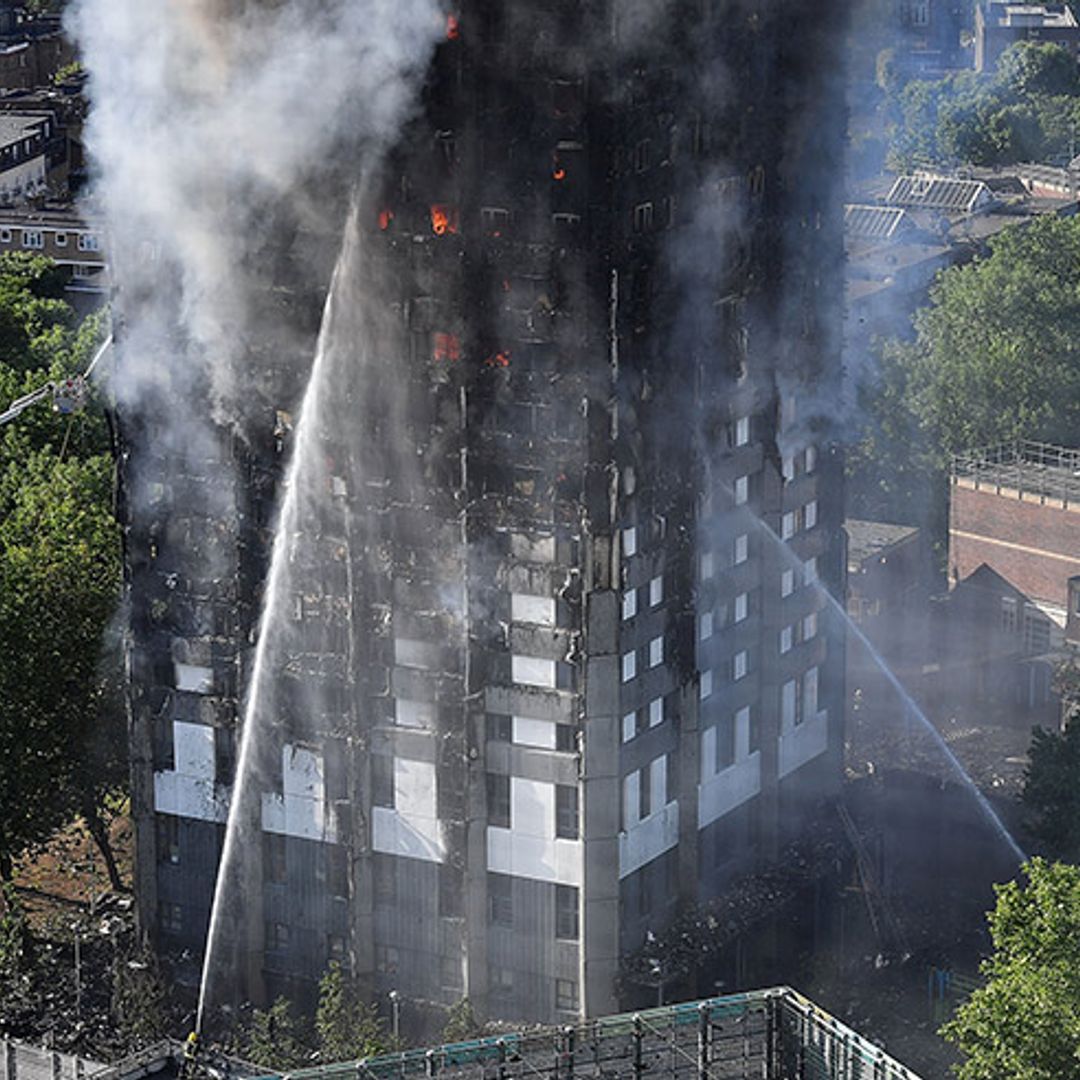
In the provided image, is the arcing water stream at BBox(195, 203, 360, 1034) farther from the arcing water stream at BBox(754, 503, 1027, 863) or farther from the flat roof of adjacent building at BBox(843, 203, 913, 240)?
the flat roof of adjacent building at BBox(843, 203, 913, 240)

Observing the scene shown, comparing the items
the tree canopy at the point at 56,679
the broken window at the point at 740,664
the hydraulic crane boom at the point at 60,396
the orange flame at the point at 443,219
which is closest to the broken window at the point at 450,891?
the broken window at the point at 740,664

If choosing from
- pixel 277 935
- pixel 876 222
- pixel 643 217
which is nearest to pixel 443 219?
pixel 643 217

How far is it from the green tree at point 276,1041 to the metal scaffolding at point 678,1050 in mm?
4895

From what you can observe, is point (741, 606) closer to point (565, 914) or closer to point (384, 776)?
point (565, 914)

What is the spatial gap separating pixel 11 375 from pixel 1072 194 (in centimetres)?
8340

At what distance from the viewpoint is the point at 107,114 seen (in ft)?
241

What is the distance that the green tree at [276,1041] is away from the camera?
7200cm

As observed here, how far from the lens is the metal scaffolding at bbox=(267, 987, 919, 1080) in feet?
218

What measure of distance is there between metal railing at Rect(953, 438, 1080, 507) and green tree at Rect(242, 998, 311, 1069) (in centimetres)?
4350

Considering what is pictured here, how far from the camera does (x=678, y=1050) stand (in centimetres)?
6762

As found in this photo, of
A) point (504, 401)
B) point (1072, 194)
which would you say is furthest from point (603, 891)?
point (1072, 194)

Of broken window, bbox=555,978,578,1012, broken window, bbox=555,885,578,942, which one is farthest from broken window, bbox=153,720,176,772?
broken window, bbox=555,978,578,1012

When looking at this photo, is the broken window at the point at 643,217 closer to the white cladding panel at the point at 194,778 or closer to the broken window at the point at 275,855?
the white cladding panel at the point at 194,778

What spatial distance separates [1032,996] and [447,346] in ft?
69.9
